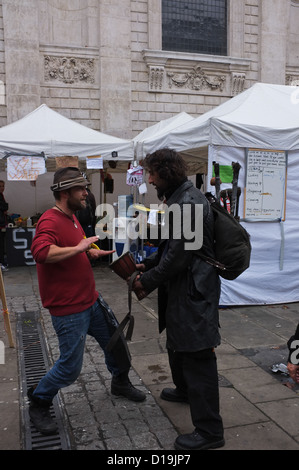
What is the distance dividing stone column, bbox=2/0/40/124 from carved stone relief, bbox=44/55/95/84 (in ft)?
1.33

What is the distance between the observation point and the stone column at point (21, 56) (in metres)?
12.3

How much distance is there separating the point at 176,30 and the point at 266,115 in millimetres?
9313

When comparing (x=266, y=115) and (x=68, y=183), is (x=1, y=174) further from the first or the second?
(x=68, y=183)

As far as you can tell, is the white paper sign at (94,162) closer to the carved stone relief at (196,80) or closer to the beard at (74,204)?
the beard at (74,204)

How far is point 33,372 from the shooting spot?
13.2ft

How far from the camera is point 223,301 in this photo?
19.9 feet

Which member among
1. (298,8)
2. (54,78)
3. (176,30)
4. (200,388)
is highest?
(298,8)

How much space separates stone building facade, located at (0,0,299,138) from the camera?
12.4 meters

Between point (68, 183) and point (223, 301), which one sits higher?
point (68, 183)

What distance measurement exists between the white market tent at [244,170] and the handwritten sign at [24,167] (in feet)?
10.2

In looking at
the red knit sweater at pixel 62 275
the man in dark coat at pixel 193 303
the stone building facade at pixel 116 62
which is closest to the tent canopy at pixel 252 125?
the man in dark coat at pixel 193 303

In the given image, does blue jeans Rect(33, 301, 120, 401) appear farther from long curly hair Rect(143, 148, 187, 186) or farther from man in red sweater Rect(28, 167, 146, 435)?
long curly hair Rect(143, 148, 187, 186)

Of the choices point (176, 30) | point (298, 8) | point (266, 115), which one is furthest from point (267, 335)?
point (298, 8)

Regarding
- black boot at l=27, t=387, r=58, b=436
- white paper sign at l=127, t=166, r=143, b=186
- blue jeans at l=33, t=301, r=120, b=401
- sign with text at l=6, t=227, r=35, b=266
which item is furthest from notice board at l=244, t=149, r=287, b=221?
sign with text at l=6, t=227, r=35, b=266
